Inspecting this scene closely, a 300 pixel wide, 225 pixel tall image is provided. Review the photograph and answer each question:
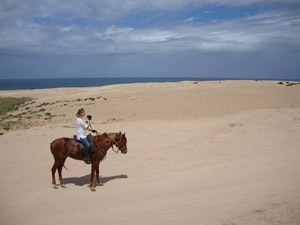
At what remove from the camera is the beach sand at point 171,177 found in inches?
257

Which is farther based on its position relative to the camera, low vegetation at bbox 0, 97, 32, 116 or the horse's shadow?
low vegetation at bbox 0, 97, 32, 116

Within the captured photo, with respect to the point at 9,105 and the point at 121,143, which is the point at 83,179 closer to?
the point at 121,143

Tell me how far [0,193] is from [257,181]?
8.39 meters

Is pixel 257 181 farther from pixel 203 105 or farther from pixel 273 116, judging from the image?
pixel 203 105

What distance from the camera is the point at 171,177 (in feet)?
30.4

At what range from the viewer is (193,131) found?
16.0m

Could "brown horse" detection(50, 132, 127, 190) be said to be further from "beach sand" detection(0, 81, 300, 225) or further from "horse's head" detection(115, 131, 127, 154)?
"beach sand" detection(0, 81, 300, 225)

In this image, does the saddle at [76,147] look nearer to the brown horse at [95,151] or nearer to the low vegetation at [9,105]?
the brown horse at [95,151]

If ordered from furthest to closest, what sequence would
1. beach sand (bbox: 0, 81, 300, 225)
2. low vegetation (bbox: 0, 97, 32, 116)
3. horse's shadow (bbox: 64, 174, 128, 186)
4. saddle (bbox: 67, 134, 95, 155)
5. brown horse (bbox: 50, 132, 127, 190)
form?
low vegetation (bbox: 0, 97, 32, 116), horse's shadow (bbox: 64, 174, 128, 186), brown horse (bbox: 50, 132, 127, 190), saddle (bbox: 67, 134, 95, 155), beach sand (bbox: 0, 81, 300, 225)

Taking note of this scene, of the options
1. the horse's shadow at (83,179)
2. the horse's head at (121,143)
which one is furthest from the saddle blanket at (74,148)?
the horse's shadow at (83,179)

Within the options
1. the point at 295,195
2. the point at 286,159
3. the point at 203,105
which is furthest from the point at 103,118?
the point at 295,195

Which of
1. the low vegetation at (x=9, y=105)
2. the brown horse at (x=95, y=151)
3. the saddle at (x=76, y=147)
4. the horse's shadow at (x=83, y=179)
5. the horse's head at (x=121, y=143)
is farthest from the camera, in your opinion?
the low vegetation at (x=9, y=105)

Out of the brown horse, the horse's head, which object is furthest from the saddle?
the horse's head

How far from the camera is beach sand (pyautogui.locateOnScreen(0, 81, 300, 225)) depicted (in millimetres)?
6523
